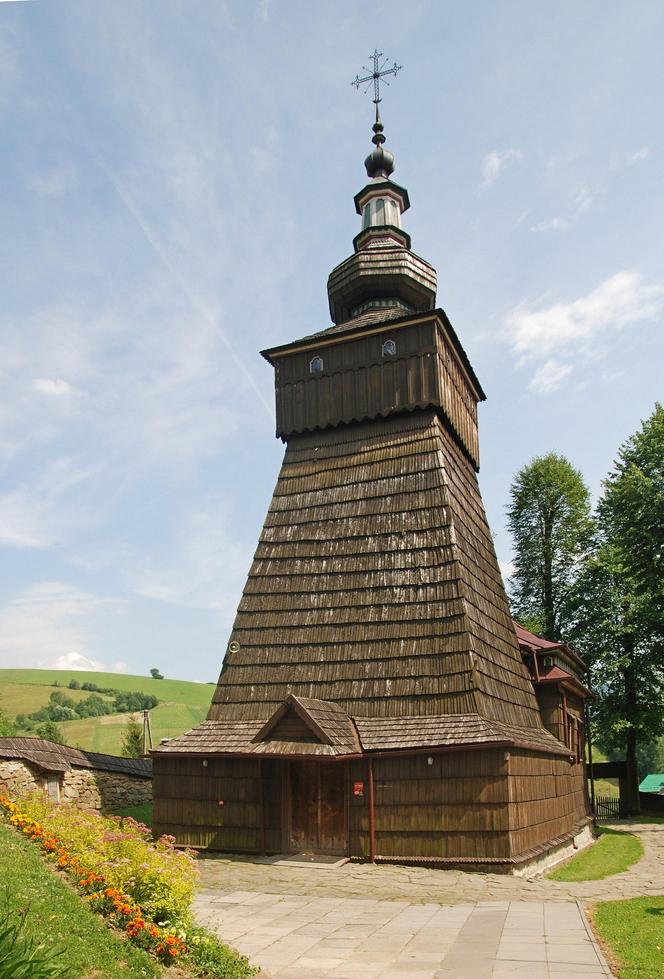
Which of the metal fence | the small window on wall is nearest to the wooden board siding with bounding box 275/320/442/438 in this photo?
the small window on wall

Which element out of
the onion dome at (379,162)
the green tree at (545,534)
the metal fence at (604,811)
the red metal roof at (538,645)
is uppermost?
the onion dome at (379,162)

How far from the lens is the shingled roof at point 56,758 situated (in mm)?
21891

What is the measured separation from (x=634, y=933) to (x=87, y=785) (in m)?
18.9

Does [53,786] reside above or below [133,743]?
above

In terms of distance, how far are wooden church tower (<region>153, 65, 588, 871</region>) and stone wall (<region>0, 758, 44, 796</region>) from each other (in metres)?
5.35

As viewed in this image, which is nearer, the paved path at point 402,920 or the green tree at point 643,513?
the paved path at point 402,920

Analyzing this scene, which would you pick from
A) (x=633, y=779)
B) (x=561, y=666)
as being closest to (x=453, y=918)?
(x=561, y=666)

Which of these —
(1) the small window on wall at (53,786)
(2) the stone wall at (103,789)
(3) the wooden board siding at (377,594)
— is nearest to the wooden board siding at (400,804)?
(3) the wooden board siding at (377,594)

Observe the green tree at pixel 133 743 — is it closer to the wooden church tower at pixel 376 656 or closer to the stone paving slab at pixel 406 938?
the wooden church tower at pixel 376 656

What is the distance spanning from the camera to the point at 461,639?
17.0 meters

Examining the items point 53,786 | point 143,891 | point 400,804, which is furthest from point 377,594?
point 53,786

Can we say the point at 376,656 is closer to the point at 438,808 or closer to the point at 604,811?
the point at 438,808

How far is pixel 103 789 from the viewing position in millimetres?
24625

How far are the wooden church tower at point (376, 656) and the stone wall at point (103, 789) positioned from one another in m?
6.58
